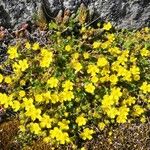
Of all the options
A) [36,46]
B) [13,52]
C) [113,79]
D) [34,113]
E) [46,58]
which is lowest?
[34,113]

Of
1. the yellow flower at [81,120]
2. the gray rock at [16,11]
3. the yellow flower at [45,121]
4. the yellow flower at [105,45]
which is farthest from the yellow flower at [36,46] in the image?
the yellow flower at [81,120]

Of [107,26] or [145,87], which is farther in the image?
[107,26]

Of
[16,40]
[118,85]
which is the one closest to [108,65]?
[118,85]

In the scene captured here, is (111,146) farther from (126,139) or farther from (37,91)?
(37,91)

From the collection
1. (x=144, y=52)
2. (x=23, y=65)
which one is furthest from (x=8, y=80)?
(x=144, y=52)

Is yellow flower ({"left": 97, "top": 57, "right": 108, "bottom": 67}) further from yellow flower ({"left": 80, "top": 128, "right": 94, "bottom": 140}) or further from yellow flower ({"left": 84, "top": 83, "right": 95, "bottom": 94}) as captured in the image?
yellow flower ({"left": 80, "top": 128, "right": 94, "bottom": 140})

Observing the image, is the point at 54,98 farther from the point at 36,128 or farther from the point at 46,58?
the point at 46,58

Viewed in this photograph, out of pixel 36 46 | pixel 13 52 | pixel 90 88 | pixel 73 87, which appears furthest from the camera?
pixel 36 46
